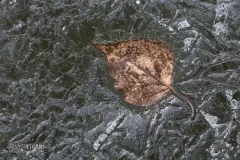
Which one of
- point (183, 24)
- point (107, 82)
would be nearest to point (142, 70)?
point (107, 82)

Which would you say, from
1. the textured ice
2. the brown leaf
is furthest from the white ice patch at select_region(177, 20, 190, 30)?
the brown leaf

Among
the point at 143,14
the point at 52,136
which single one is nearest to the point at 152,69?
the point at 143,14

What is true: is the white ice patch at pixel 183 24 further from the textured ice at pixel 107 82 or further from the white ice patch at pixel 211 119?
the white ice patch at pixel 211 119

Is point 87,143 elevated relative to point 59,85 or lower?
lower

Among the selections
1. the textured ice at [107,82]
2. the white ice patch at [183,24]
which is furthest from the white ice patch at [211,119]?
the white ice patch at [183,24]

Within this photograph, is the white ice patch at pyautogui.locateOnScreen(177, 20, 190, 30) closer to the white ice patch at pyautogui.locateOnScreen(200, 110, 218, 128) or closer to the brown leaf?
the brown leaf

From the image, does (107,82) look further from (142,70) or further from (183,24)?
(183,24)

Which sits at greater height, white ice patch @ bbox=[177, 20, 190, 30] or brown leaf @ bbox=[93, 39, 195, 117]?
white ice patch @ bbox=[177, 20, 190, 30]

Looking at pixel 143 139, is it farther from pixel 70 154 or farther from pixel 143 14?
pixel 143 14
